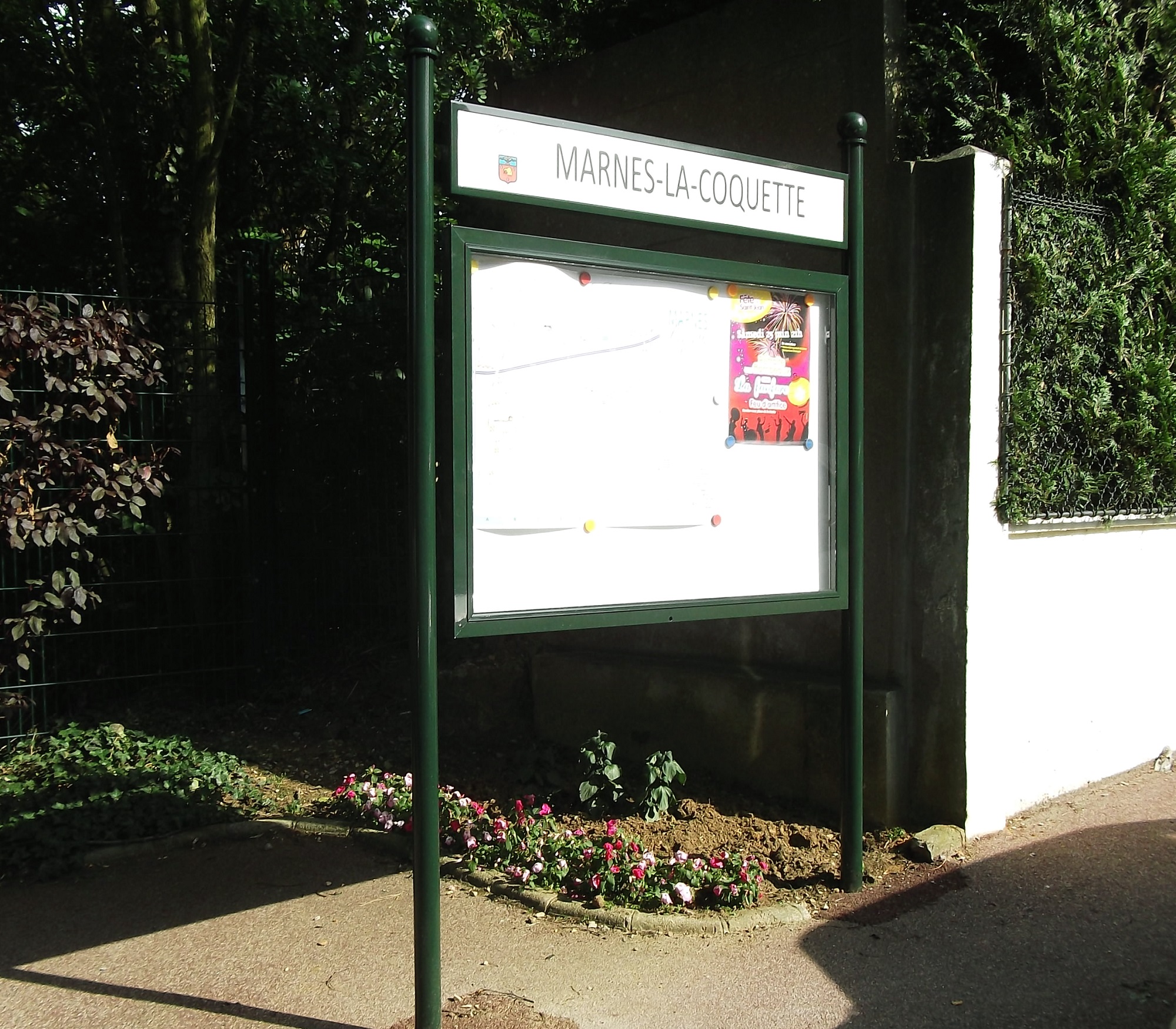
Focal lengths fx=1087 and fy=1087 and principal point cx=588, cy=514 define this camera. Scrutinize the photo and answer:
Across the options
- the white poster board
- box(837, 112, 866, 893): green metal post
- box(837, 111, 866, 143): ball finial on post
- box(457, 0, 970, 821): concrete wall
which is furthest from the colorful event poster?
box(457, 0, 970, 821): concrete wall

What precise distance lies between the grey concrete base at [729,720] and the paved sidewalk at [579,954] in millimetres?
696

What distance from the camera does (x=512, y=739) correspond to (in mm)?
6414

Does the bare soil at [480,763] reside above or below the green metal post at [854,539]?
below

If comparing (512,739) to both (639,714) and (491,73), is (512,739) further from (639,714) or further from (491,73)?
(491,73)

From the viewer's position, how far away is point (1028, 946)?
3752 millimetres

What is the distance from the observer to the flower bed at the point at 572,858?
4.04 meters

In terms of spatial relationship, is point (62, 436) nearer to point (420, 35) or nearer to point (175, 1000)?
point (175, 1000)

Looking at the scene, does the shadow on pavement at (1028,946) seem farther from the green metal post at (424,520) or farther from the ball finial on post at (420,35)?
the ball finial on post at (420,35)

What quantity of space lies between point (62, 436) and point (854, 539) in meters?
4.50

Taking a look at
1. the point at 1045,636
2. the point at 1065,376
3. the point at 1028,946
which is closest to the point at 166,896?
the point at 1028,946

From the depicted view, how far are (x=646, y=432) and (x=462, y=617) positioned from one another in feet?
3.13

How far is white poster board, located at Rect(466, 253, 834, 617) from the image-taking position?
133 inches

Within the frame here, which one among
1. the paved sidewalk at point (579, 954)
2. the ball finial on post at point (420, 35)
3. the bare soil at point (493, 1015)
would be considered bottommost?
the paved sidewalk at point (579, 954)

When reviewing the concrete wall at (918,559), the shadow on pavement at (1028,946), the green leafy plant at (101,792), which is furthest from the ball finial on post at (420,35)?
the green leafy plant at (101,792)
